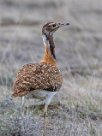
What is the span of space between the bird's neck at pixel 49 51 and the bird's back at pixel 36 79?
20 centimetres

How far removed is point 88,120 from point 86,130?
1.29 ft

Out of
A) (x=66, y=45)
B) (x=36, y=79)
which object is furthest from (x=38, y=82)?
(x=66, y=45)

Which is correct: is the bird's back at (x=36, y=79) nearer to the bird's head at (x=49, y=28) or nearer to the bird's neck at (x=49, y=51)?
the bird's neck at (x=49, y=51)

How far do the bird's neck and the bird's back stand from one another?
0.67 feet

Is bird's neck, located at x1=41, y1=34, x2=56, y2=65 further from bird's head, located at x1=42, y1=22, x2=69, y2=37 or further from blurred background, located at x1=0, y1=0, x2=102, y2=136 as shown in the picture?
blurred background, located at x1=0, y1=0, x2=102, y2=136

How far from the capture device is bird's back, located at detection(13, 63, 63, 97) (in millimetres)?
7941

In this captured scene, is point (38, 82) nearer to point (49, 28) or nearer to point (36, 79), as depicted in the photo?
point (36, 79)

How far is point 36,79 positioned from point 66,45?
6.24 m

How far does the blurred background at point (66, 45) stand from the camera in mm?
9781

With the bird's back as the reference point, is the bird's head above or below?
above

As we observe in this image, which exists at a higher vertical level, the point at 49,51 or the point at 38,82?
the point at 49,51

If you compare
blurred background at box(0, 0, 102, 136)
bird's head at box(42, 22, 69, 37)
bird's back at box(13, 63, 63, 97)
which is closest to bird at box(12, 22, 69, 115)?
bird's back at box(13, 63, 63, 97)

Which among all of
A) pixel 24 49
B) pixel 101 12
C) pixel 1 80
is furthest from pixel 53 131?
pixel 101 12

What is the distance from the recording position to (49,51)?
8688 mm
